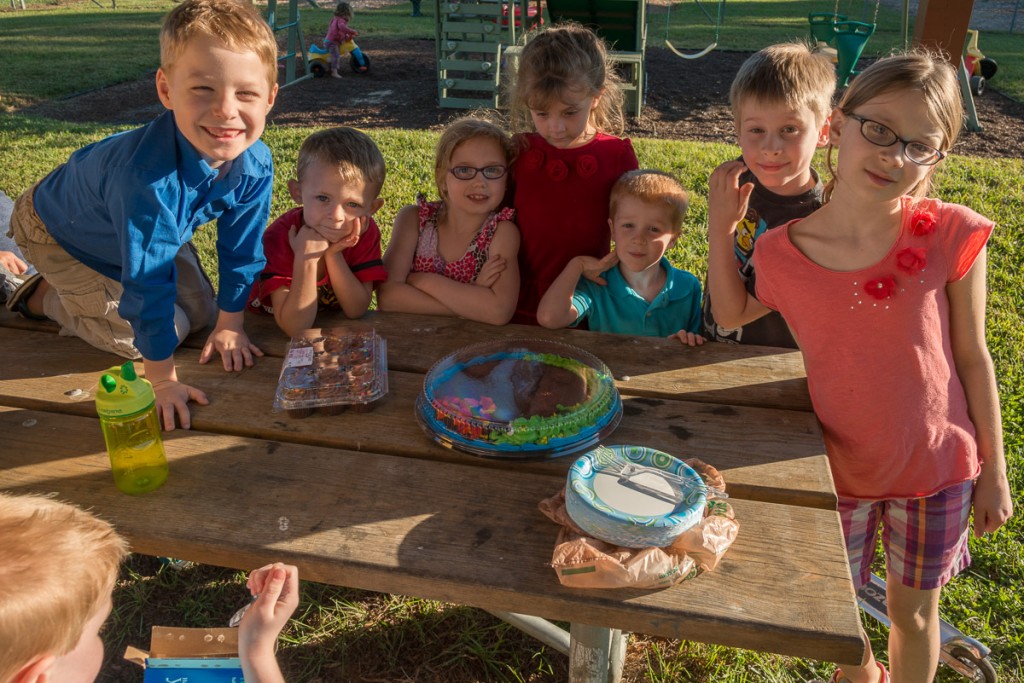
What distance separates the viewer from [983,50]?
1368cm

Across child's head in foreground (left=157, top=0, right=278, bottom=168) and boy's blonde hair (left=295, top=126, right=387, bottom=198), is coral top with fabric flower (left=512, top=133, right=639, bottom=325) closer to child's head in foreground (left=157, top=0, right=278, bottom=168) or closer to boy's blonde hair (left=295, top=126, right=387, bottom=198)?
boy's blonde hair (left=295, top=126, right=387, bottom=198)

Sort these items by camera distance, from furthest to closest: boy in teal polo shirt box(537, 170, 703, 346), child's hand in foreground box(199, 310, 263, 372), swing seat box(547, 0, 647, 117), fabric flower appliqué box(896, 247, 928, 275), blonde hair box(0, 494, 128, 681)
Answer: swing seat box(547, 0, 647, 117)
boy in teal polo shirt box(537, 170, 703, 346)
child's hand in foreground box(199, 310, 263, 372)
fabric flower appliqué box(896, 247, 928, 275)
blonde hair box(0, 494, 128, 681)

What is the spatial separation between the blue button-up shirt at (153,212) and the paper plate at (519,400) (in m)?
0.75

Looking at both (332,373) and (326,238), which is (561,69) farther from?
(332,373)

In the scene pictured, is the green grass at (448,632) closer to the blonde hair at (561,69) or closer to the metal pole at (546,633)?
the metal pole at (546,633)

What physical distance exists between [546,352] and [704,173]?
4.30 m

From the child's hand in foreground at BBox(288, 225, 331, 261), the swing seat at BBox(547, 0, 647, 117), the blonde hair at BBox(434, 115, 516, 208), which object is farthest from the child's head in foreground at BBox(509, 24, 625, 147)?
the swing seat at BBox(547, 0, 647, 117)

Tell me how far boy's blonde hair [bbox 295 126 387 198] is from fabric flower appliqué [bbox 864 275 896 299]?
1.53 m

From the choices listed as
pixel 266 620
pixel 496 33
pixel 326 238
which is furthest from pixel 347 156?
pixel 496 33

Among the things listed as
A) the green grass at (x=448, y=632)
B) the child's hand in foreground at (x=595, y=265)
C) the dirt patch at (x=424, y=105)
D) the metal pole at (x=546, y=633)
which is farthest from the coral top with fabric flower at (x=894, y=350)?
the dirt patch at (x=424, y=105)

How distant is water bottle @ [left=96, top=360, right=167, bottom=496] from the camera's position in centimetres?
152

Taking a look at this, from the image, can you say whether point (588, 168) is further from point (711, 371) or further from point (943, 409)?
point (943, 409)

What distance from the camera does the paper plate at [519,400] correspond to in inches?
67.2

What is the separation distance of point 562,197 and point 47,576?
1.96 metres
